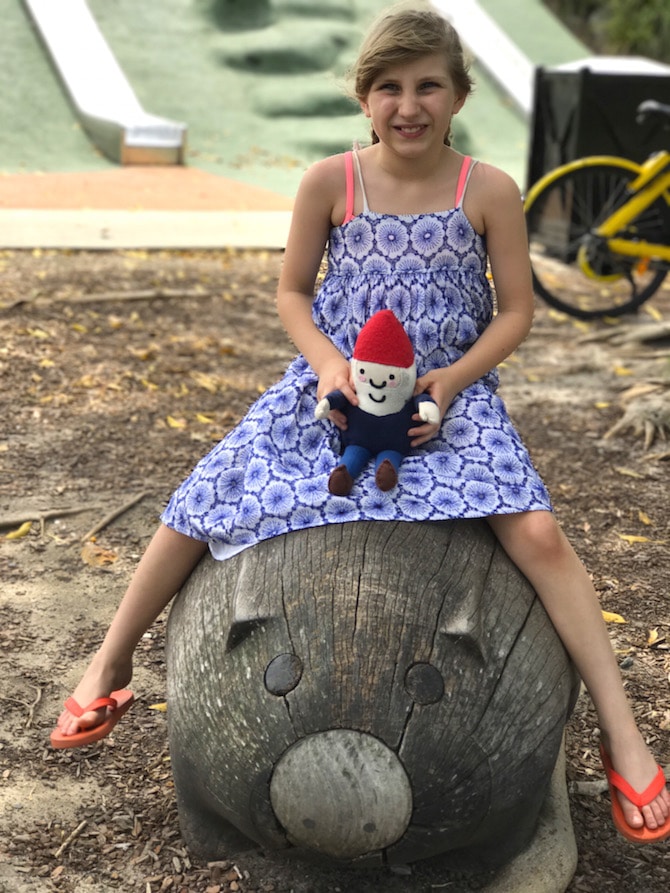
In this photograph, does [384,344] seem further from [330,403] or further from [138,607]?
[138,607]

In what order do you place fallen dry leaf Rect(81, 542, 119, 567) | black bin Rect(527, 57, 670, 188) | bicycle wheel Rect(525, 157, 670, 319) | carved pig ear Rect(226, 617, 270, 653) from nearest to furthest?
carved pig ear Rect(226, 617, 270, 653), fallen dry leaf Rect(81, 542, 119, 567), bicycle wheel Rect(525, 157, 670, 319), black bin Rect(527, 57, 670, 188)

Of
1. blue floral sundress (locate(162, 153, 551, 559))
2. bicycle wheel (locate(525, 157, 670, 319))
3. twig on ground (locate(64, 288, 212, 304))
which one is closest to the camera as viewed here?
blue floral sundress (locate(162, 153, 551, 559))

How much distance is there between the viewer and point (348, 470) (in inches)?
101

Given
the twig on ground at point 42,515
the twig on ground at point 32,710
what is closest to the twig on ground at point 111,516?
the twig on ground at point 42,515

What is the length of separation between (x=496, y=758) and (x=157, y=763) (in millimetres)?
1158

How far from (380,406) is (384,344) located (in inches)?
5.6

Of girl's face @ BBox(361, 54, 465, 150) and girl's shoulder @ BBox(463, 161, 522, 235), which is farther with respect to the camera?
girl's shoulder @ BBox(463, 161, 522, 235)

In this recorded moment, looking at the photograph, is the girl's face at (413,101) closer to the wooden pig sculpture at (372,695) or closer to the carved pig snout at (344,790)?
the wooden pig sculpture at (372,695)

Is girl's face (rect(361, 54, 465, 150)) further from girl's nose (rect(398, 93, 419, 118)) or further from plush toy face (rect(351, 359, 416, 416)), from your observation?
plush toy face (rect(351, 359, 416, 416))

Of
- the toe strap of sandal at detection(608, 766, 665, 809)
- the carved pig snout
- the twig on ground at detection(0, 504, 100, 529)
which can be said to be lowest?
the twig on ground at detection(0, 504, 100, 529)

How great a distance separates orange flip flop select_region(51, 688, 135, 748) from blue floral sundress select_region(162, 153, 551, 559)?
0.52 meters

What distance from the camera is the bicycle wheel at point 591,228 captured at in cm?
801

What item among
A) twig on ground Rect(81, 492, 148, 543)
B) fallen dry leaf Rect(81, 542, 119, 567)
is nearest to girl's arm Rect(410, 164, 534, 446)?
fallen dry leaf Rect(81, 542, 119, 567)

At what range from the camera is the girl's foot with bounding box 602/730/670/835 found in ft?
8.30
